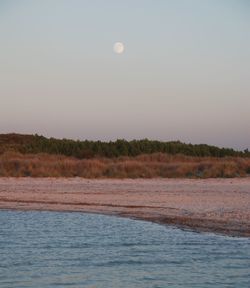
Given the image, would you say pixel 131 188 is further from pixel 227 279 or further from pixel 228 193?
pixel 227 279

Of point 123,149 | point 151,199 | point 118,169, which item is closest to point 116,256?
point 151,199

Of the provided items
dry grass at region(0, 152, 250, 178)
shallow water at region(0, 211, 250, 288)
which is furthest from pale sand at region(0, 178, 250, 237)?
dry grass at region(0, 152, 250, 178)

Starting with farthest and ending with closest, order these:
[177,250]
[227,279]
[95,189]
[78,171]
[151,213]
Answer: [78,171] → [95,189] → [151,213] → [177,250] → [227,279]

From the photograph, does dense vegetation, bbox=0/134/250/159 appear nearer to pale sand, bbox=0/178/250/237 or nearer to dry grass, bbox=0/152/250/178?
dry grass, bbox=0/152/250/178

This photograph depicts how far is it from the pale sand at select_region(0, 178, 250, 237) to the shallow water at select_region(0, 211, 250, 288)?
1.79 meters

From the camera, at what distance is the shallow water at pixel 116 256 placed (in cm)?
1132

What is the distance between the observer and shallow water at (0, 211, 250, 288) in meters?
11.3

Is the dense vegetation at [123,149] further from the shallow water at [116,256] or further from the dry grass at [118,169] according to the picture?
the shallow water at [116,256]

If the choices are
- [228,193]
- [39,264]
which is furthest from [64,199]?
[39,264]

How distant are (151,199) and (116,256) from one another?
465 inches

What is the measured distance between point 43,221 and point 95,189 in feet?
34.2

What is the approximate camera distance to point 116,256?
13.3 metres

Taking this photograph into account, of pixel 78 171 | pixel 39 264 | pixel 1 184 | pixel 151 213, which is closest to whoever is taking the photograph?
pixel 39 264

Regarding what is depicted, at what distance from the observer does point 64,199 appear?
2531cm
